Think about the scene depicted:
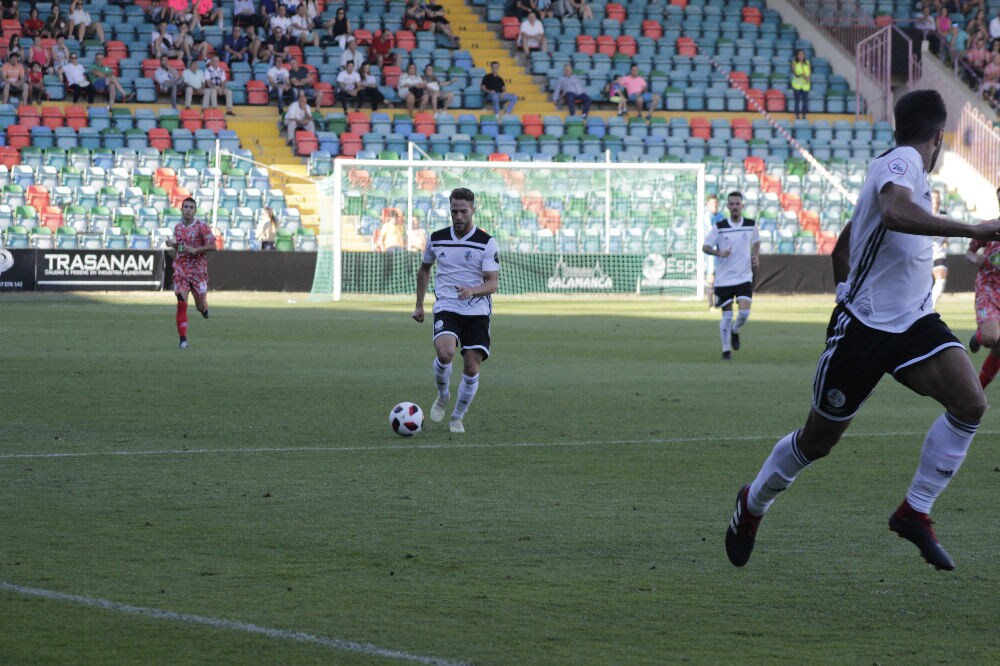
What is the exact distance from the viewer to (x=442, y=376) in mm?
12484

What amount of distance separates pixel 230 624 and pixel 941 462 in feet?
10.1

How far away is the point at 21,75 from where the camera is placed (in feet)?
123

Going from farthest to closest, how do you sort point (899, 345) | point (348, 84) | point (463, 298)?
point (348, 84) → point (463, 298) → point (899, 345)

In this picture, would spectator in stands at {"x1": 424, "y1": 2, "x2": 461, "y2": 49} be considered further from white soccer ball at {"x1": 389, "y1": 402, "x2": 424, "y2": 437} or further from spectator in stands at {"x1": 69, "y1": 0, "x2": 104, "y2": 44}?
white soccer ball at {"x1": 389, "y1": 402, "x2": 424, "y2": 437}

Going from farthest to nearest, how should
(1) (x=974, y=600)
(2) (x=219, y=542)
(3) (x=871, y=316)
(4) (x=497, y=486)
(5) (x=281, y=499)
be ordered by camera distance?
(4) (x=497, y=486) < (5) (x=281, y=499) < (2) (x=219, y=542) < (3) (x=871, y=316) < (1) (x=974, y=600)

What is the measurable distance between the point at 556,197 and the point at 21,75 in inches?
521

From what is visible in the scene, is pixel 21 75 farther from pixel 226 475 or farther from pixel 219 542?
pixel 219 542

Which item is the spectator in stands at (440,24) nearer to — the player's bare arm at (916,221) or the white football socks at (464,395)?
the white football socks at (464,395)

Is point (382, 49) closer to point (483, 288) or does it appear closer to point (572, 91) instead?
point (572, 91)

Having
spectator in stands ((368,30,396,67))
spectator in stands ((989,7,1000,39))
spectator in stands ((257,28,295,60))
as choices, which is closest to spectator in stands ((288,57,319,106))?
spectator in stands ((257,28,295,60))

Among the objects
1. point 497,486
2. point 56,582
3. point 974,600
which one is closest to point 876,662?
point 974,600

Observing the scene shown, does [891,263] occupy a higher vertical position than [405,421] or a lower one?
higher

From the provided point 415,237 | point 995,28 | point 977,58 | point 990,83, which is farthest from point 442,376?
point 995,28

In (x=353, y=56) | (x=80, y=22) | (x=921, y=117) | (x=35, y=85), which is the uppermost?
(x=80, y=22)
